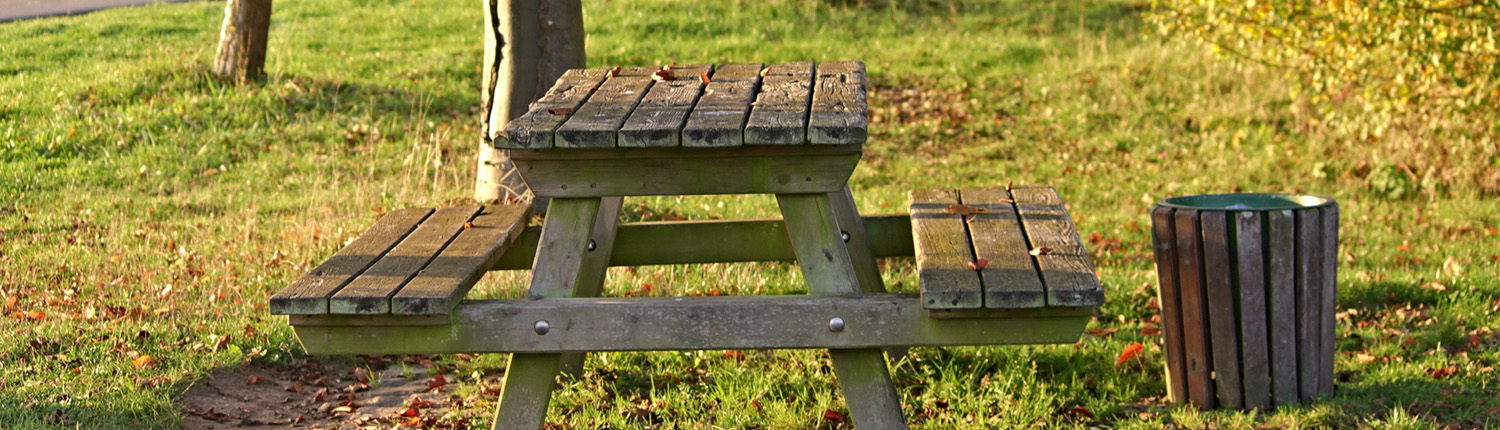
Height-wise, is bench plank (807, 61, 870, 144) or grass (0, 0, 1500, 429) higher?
bench plank (807, 61, 870, 144)

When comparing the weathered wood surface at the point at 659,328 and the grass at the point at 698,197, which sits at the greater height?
the weathered wood surface at the point at 659,328

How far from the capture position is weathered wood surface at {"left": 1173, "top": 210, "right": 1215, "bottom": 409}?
3818 millimetres

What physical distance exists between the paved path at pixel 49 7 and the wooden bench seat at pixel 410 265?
36.5ft

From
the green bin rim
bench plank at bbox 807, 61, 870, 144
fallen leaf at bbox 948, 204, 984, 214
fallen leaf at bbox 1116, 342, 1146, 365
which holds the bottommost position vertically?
fallen leaf at bbox 1116, 342, 1146, 365

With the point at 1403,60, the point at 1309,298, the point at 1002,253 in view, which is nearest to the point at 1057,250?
the point at 1002,253

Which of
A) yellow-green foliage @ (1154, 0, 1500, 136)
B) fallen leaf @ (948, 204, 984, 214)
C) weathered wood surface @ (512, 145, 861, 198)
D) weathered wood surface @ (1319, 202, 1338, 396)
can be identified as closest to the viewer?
weathered wood surface @ (512, 145, 861, 198)

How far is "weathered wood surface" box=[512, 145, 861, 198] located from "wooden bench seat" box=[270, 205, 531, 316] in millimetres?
342

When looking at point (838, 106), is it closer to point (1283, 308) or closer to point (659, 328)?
point (659, 328)

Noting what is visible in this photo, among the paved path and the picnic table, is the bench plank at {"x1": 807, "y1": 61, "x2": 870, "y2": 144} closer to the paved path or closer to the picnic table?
the picnic table

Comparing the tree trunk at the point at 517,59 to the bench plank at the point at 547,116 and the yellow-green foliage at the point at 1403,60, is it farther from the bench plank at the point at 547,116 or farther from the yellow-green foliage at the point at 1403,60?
the yellow-green foliage at the point at 1403,60

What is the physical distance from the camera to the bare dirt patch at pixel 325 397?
395 centimetres

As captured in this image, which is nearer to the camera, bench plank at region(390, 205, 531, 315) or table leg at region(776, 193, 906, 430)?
bench plank at region(390, 205, 531, 315)

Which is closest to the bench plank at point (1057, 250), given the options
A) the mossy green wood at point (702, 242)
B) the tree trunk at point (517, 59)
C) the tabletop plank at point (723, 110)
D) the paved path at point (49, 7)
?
the mossy green wood at point (702, 242)

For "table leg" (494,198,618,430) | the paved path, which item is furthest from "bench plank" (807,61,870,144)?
the paved path
